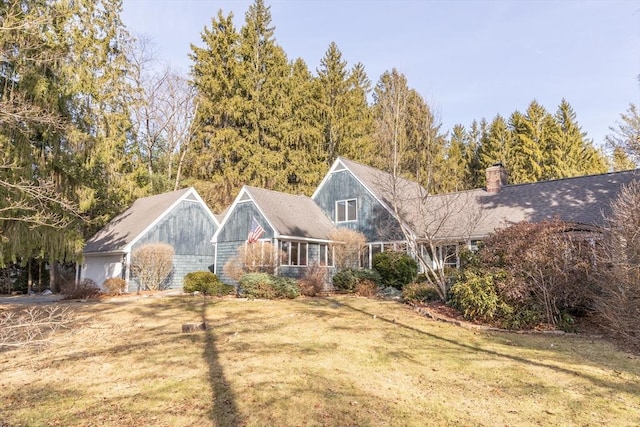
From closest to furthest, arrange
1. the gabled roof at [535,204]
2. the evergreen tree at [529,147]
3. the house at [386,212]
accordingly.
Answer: the gabled roof at [535,204], the house at [386,212], the evergreen tree at [529,147]

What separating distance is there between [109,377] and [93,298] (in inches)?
544

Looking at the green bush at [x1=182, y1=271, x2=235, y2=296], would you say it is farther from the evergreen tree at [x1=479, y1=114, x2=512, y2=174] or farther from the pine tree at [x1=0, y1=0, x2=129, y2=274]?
the evergreen tree at [x1=479, y1=114, x2=512, y2=174]

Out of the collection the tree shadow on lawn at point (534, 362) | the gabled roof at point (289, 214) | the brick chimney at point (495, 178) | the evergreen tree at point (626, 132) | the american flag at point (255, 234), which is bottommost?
the tree shadow on lawn at point (534, 362)

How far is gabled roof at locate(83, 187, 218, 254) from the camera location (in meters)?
21.7

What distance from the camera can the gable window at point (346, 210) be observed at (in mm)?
24177

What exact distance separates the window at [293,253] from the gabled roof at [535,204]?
6059 millimetres

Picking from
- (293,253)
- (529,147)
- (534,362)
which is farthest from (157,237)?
(529,147)

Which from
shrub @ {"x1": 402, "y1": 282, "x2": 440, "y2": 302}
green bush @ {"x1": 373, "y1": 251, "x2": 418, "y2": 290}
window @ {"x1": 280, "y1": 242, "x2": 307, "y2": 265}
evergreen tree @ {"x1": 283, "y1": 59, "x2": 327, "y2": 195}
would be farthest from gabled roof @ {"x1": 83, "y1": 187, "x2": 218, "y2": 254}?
shrub @ {"x1": 402, "y1": 282, "x2": 440, "y2": 302}

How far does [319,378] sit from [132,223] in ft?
68.6

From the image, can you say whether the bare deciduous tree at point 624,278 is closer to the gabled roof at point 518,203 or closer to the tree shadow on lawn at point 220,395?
the gabled roof at point 518,203

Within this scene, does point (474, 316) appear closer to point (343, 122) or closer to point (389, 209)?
point (389, 209)

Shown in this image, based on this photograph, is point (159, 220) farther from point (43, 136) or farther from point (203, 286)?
point (43, 136)

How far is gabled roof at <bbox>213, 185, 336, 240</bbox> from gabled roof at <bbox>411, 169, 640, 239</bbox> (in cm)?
539

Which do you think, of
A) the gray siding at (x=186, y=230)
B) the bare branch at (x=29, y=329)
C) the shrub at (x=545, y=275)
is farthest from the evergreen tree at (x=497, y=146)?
the bare branch at (x=29, y=329)
